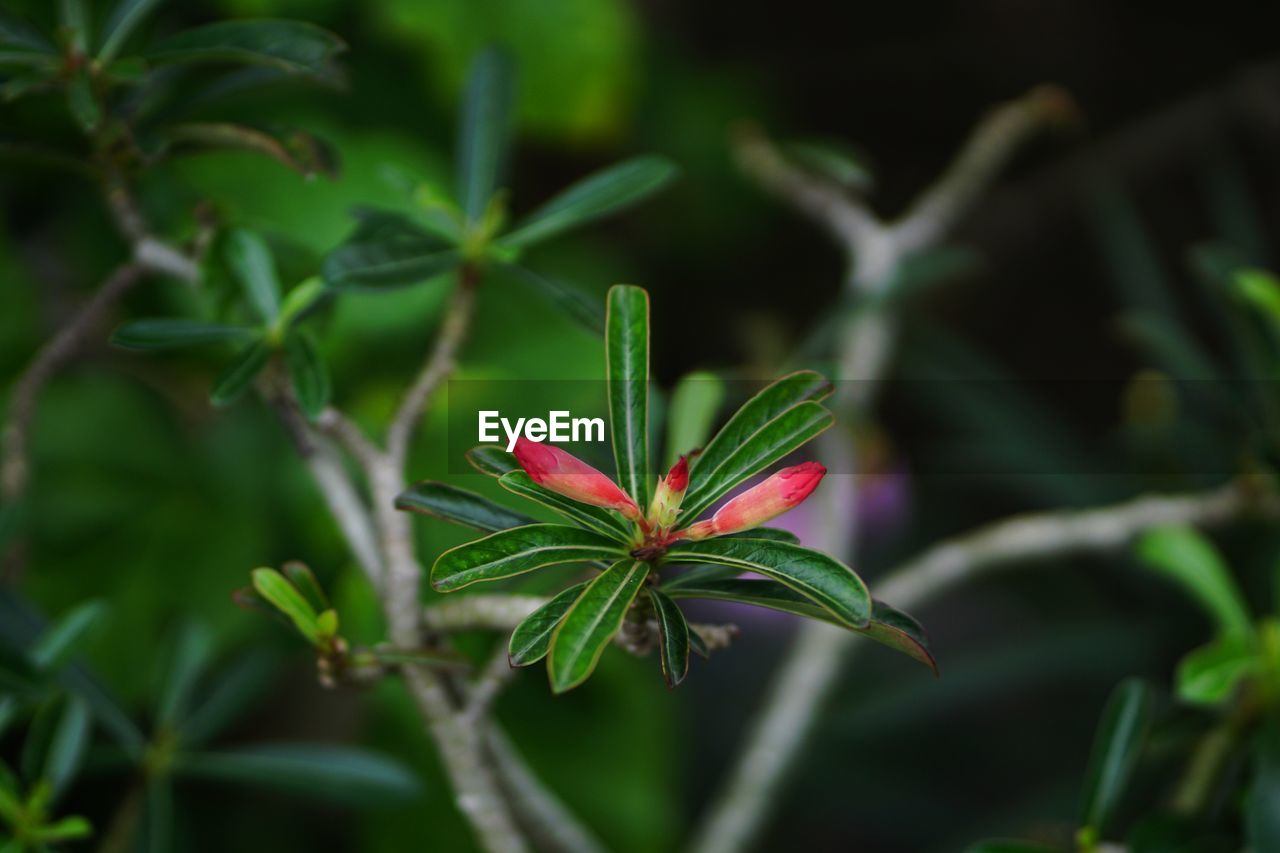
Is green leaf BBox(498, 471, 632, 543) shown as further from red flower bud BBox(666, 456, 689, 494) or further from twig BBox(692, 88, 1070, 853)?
twig BBox(692, 88, 1070, 853)

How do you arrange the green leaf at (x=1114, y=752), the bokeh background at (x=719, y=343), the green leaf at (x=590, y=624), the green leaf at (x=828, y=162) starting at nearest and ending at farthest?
the green leaf at (x=590, y=624) < the green leaf at (x=1114, y=752) < the green leaf at (x=828, y=162) < the bokeh background at (x=719, y=343)

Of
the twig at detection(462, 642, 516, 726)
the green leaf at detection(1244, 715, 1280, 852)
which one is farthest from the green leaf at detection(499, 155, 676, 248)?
the green leaf at detection(1244, 715, 1280, 852)

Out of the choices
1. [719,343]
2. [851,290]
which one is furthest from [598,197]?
[719,343]

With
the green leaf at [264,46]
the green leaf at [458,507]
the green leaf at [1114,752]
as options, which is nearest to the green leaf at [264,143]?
the green leaf at [264,46]

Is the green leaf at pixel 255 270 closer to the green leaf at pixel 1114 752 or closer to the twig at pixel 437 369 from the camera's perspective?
the twig at pixel 437 369

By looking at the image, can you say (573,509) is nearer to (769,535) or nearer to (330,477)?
(769,535)

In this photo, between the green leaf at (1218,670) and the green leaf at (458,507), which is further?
the green leaf at (1218,670)
